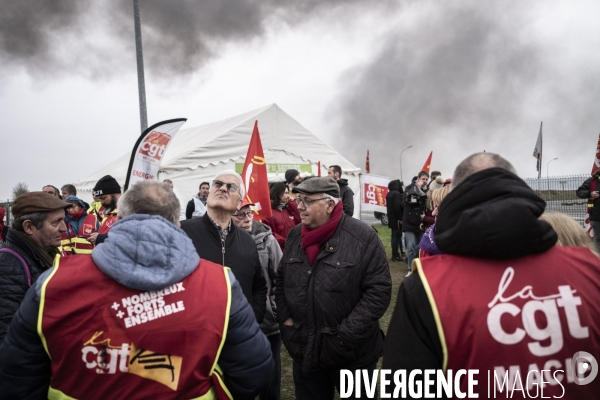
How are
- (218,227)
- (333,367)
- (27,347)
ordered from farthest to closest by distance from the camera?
(218,227) → (333,367) → (27,347)

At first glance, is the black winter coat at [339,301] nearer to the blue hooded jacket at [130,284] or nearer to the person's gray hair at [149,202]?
the blue hooded jacket at [130,284]

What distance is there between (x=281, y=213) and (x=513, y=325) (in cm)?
394

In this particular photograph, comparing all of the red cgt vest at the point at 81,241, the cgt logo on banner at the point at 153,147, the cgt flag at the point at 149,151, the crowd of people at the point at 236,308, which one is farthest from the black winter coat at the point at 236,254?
the red cgt vest at the point at 81,241

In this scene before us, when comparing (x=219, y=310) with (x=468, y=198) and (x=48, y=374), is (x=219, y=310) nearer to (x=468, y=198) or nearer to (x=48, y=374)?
(x=48, y=374)

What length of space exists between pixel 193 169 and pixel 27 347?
1105 cm

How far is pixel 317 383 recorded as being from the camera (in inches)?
110

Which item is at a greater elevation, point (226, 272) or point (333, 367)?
point (226, 272)

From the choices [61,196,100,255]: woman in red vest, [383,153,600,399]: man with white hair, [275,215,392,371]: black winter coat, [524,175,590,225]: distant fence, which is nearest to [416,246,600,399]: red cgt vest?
[383,153,600,399]: man with white hair

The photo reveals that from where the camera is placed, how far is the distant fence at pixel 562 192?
1438cm

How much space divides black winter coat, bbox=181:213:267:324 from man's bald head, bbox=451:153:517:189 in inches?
63.0

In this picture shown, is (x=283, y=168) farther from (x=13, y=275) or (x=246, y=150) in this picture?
(x=13, y=275)

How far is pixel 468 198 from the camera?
4.70 feet

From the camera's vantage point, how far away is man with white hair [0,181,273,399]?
5.01 feet

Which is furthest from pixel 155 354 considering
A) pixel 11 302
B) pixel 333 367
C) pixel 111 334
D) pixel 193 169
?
pixel 193 169
